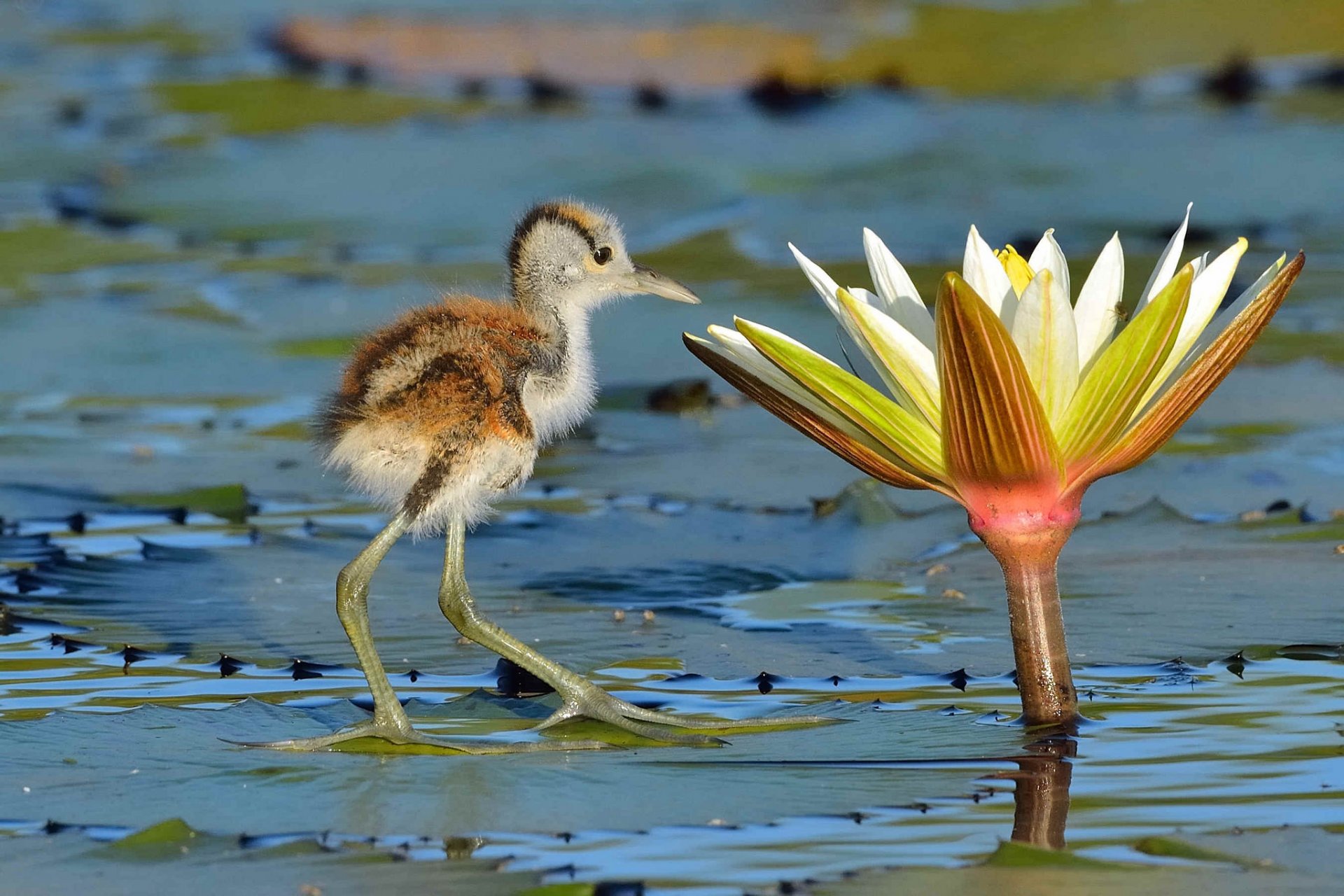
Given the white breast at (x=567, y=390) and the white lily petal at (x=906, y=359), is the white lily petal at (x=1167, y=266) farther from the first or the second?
the white breast at (x=567, y=390)

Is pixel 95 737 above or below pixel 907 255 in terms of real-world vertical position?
below

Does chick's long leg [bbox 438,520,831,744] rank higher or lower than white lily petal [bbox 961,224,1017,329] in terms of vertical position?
lower

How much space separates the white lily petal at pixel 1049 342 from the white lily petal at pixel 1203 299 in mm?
249

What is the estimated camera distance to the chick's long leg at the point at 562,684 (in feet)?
13.6

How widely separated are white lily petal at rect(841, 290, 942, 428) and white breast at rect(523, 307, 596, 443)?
43.4 inches

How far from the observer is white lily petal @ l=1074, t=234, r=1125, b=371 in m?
3.93

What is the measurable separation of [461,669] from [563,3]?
1405 centimetres

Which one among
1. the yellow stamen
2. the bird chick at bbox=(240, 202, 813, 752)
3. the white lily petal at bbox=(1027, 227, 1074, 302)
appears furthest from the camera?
the bird chick at bbox=(240, 202, 813, 752)

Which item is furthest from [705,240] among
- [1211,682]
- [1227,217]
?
[1211,682]

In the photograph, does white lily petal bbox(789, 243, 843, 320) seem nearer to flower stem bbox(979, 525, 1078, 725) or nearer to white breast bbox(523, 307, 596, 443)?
flower stem bbox(979, 525, 1078, 725)

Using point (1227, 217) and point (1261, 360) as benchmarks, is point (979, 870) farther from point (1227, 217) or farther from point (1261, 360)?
point (1227, 217)

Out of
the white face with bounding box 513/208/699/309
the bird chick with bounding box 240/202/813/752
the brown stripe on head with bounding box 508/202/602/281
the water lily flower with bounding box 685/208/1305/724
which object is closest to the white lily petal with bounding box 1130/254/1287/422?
the water lily flower with bounding box 685/208/1305/724

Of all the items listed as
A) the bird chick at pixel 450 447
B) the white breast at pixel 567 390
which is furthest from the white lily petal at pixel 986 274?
the white breast at pixel 567 390

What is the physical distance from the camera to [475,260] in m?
10.6
